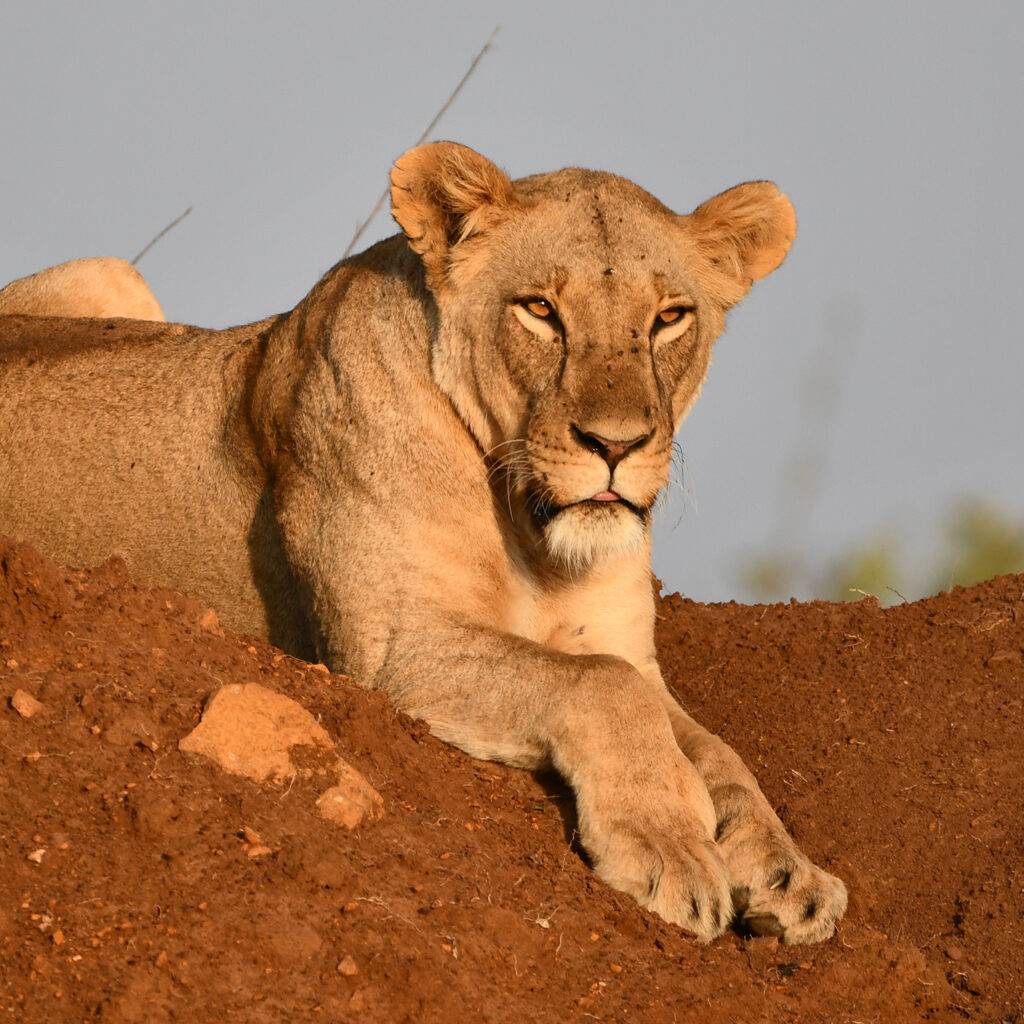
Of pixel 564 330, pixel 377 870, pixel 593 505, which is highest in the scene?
pixel 564 330

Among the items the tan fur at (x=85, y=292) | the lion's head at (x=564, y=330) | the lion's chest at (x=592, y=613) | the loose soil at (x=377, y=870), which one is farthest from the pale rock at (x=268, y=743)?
the tan fur at (x=85, y=292)

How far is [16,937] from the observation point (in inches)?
124

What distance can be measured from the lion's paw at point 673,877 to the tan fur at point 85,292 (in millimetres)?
5261

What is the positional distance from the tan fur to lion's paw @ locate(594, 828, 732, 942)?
17.3 feet

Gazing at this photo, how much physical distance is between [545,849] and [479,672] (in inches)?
29.5

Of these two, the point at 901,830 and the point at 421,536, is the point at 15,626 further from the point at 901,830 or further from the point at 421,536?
the point at 901,830

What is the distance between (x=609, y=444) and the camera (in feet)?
15.7

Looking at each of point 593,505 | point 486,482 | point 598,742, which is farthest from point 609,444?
point 598,742

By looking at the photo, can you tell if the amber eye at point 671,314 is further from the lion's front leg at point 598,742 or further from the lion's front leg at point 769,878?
the lion's front leg at point 769,878

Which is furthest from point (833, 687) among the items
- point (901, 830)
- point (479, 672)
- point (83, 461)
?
point (83, 461)

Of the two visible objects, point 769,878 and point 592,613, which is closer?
point 769,878

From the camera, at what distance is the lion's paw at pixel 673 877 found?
418cm

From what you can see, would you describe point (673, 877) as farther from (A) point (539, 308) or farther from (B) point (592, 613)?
(A) point (539, 308)

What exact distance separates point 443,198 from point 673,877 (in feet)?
8.05
